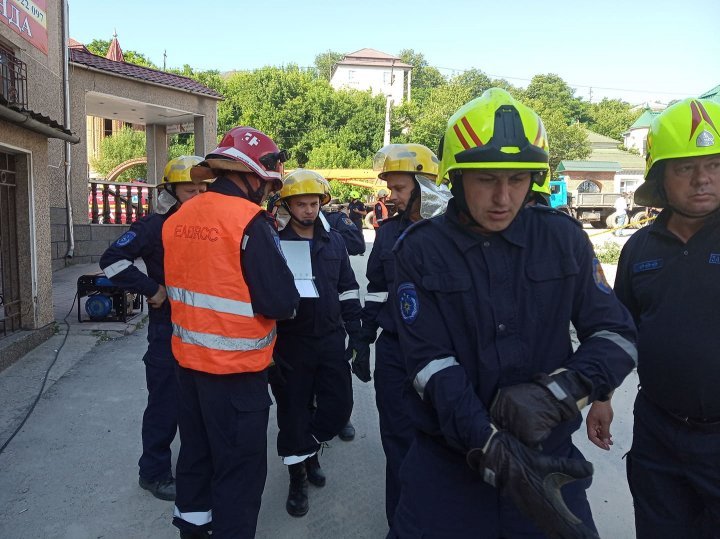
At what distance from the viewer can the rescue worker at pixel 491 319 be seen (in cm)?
160

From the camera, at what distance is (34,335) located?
6.16 meters

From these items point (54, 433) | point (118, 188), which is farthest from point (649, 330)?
point (118, 188)

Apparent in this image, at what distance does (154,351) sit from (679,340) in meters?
2.82

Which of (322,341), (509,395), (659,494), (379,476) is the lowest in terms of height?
(379,476)

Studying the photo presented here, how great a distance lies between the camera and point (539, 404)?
4.90 ft

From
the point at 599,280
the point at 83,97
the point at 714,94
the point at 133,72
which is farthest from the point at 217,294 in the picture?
the point at 133,72

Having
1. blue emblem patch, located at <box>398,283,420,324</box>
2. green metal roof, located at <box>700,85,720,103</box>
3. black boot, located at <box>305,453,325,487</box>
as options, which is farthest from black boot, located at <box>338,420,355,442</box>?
green metal roof, located at <box>700,85,720,103</box>

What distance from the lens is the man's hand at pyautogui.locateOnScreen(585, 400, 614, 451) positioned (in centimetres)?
211

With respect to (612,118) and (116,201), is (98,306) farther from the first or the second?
(612,118)

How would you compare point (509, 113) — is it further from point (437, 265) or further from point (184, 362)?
point (184, 362)

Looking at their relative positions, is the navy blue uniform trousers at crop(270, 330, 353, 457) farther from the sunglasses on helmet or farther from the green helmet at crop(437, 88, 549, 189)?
the green helmet at crop(437, 88, 549, 189)

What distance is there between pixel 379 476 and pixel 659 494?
6.58 feet

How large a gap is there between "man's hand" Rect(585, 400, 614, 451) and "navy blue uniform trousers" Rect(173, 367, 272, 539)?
138cm

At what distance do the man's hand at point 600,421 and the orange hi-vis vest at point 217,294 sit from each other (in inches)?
55.1
